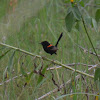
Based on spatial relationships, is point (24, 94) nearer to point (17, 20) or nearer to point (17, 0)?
point (17, 20)

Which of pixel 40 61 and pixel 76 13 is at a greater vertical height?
pixel 76 13

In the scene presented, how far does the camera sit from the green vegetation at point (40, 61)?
1.59 m

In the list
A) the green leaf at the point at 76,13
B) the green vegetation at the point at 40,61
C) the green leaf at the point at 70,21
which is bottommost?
the green vegetation at the point at 40,61

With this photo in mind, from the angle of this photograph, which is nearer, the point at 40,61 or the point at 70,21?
the point at 70,21

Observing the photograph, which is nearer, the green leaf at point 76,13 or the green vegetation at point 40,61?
the green leaf at point 76,13

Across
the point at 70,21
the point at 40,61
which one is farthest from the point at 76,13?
the point at 40,61

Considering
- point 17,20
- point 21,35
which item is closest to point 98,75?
point 17,20

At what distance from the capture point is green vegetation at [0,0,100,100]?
1588 millimetres

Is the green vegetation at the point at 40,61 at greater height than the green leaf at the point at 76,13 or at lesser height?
lesser

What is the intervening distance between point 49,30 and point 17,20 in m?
1.21

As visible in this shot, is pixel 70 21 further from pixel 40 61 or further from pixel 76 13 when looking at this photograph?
pixel 40 61

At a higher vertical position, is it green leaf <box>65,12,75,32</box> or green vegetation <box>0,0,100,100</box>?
green leaf <box>65,12,75,32</box>

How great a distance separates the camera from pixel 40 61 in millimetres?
2512

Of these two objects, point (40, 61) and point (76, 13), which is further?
point (40, 61)
